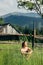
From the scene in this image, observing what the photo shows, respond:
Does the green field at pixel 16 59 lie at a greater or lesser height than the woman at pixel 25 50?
lesser

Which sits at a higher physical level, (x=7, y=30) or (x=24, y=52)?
(x=24, y=52)

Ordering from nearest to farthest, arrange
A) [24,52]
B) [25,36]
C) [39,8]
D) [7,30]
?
[24,52]
[25,36]
[39,8]
[7,30]

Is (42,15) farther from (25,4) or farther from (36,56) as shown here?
(36,56)

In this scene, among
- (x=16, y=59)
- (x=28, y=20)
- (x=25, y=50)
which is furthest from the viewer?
(x=28, y=20)

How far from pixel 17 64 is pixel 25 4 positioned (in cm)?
3065

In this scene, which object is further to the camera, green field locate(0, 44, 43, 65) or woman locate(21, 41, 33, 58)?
green field locate(0, 44, 43, 65)

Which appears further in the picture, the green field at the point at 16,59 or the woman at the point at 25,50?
the green field at the point at 16,59

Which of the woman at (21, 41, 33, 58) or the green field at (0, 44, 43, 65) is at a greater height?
the woman at (21, 41, 33, 58)

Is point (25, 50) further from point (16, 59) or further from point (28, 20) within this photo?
point (28, 20)

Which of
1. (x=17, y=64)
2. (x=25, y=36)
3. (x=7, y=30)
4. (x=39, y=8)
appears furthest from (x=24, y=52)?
(x=7, y=30)

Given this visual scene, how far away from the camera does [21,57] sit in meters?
6.08

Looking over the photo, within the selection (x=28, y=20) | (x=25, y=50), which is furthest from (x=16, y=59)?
(x=28, y=20)

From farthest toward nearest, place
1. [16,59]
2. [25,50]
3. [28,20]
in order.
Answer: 1. [28,20]
2. [16,59]
3. [25,50]

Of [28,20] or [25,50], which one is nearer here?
[25,50]
